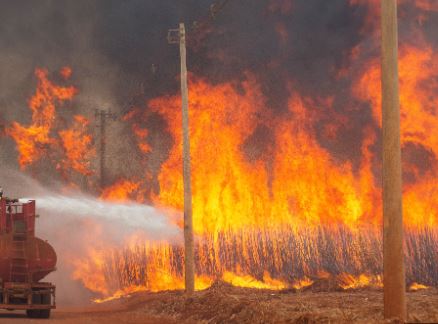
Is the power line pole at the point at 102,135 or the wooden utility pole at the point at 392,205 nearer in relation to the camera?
the wooden utility pole at the point at 392,205

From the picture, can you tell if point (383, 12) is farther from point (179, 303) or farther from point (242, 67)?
point (242, 67)

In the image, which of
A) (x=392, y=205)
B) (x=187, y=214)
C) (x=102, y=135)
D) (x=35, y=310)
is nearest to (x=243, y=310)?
(x=187, y=214)

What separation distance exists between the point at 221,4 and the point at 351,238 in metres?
18.4

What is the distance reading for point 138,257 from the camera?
1453 inches

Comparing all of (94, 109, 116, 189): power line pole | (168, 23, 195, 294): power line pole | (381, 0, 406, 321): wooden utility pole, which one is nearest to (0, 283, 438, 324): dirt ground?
(381, 0, 406, 321): wooden utility pole

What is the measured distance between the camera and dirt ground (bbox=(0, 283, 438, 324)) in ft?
52.7

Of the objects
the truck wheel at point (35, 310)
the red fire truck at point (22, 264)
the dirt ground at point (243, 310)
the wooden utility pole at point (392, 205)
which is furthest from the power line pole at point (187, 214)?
the wooden utility pole at point (392, 205)

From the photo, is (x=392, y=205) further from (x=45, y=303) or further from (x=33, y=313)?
(x=33, y=313)

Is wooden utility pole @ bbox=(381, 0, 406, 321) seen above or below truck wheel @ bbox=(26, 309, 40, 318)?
above

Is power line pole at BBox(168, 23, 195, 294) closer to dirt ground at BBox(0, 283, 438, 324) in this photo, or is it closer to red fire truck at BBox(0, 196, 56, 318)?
dirt ground at BBox(0, 283, 438, 324)

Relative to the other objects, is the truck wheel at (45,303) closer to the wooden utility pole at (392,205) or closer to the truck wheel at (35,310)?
the truck wheel at (35,310)

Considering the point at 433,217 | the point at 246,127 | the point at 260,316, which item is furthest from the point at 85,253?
the point at 260,316

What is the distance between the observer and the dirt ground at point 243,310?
632 inches

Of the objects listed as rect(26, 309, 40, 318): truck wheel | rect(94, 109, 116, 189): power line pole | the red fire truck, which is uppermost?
rect(94, 109, 116, 189): power line pole
